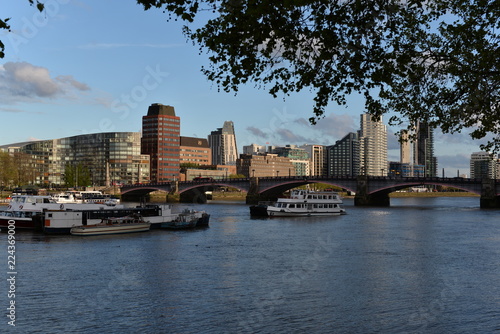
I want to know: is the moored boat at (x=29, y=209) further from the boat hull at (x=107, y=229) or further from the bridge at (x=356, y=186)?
the bridge at (x=356, y=186)

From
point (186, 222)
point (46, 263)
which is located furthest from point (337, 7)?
point (186, 222)

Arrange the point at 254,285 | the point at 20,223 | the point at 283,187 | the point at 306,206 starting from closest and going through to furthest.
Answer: the point at 254,285 → the point at 20,223 → the point at 306,206 → the point at 283,187

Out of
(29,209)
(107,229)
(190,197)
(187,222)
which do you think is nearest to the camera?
(107,229)

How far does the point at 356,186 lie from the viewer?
13425 centimetres

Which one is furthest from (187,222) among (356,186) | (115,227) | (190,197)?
(190,197)

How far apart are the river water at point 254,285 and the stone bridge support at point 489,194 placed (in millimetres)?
68769

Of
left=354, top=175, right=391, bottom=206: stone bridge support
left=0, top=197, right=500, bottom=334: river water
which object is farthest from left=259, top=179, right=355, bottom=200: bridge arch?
left=0, top=197, right=500, bottom=334: river water

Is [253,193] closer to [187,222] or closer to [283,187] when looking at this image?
[283,187]

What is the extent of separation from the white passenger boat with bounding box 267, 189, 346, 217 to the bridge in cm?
3308

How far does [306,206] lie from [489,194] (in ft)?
157

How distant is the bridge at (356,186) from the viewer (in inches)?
4686

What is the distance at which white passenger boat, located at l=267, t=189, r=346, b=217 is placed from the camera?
3593 inches

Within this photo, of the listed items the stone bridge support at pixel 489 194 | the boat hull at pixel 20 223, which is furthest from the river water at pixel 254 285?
the stone bridge support at pixel 489 194

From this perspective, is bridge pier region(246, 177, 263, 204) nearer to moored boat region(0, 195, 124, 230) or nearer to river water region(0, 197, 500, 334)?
moored boat region(0, 195, 124, 230)
